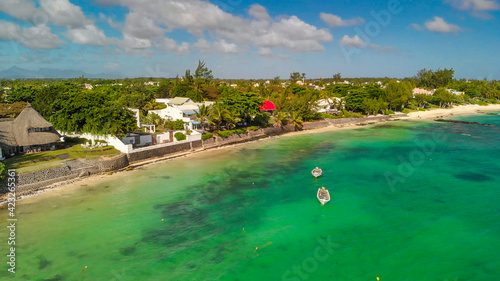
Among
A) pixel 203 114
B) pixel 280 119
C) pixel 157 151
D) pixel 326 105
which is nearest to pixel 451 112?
pixel 326 105

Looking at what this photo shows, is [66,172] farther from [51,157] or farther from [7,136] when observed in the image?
[7,136]

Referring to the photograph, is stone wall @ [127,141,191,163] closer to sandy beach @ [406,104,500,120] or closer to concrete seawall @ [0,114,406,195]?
concrete seawall @ [0,114,406,195]

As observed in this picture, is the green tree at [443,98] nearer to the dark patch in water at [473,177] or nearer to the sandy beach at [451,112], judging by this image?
the sandy beach at [451,112]

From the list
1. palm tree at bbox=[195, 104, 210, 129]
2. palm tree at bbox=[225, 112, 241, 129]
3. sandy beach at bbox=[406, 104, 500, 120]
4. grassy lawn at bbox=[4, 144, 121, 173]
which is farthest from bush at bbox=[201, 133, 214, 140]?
sandy beach at bbox=[406, 104, 500, 120]

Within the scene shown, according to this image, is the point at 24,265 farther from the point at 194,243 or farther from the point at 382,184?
the point at 382,184

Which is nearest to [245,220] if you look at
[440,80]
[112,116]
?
[112,116]

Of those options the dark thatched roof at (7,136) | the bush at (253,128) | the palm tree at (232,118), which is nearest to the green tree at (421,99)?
the bush at (253,128)

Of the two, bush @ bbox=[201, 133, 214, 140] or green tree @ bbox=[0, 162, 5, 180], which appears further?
bush @ bbox=[201, 133, 214, 140]
